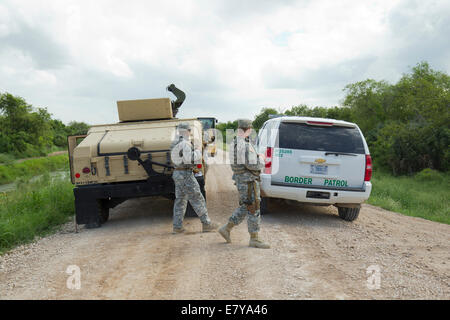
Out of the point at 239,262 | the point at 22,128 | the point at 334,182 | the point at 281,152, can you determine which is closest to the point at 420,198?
the point at 334,182

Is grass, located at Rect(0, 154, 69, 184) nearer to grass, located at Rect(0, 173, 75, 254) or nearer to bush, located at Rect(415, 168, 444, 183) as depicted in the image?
grass, located at Rect(0, 173, 75, 254)

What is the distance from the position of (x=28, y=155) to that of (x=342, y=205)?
34.4 metres

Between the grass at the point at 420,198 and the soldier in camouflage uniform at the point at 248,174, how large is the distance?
5.66 metres

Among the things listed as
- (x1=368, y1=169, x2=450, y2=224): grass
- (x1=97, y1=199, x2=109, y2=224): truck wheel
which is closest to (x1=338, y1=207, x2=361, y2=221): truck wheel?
(x1=368, y1=169, x2=450, y2=224): grass

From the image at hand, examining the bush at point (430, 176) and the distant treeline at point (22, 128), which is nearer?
the bush at point (430, 176)

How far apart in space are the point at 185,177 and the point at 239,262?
6.45 feet

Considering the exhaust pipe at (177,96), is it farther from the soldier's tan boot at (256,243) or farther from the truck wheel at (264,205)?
the soldier's tan boot at (256,243)

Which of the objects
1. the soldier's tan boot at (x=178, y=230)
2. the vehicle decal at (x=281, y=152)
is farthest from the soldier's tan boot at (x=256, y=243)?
the vehicle decal at (x=281, y=152)

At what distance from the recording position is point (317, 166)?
637cm

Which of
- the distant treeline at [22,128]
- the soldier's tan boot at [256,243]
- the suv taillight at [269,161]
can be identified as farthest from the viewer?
the distant treeline at [22,128]

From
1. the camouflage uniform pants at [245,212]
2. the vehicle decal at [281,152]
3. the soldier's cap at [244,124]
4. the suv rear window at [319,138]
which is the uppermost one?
the soldier's cap at [244,124]

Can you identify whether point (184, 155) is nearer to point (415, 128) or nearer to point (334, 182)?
point (334, 182)

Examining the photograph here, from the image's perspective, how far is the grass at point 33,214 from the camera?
635cm

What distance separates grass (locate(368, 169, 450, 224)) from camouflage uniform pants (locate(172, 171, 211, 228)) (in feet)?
18.8
